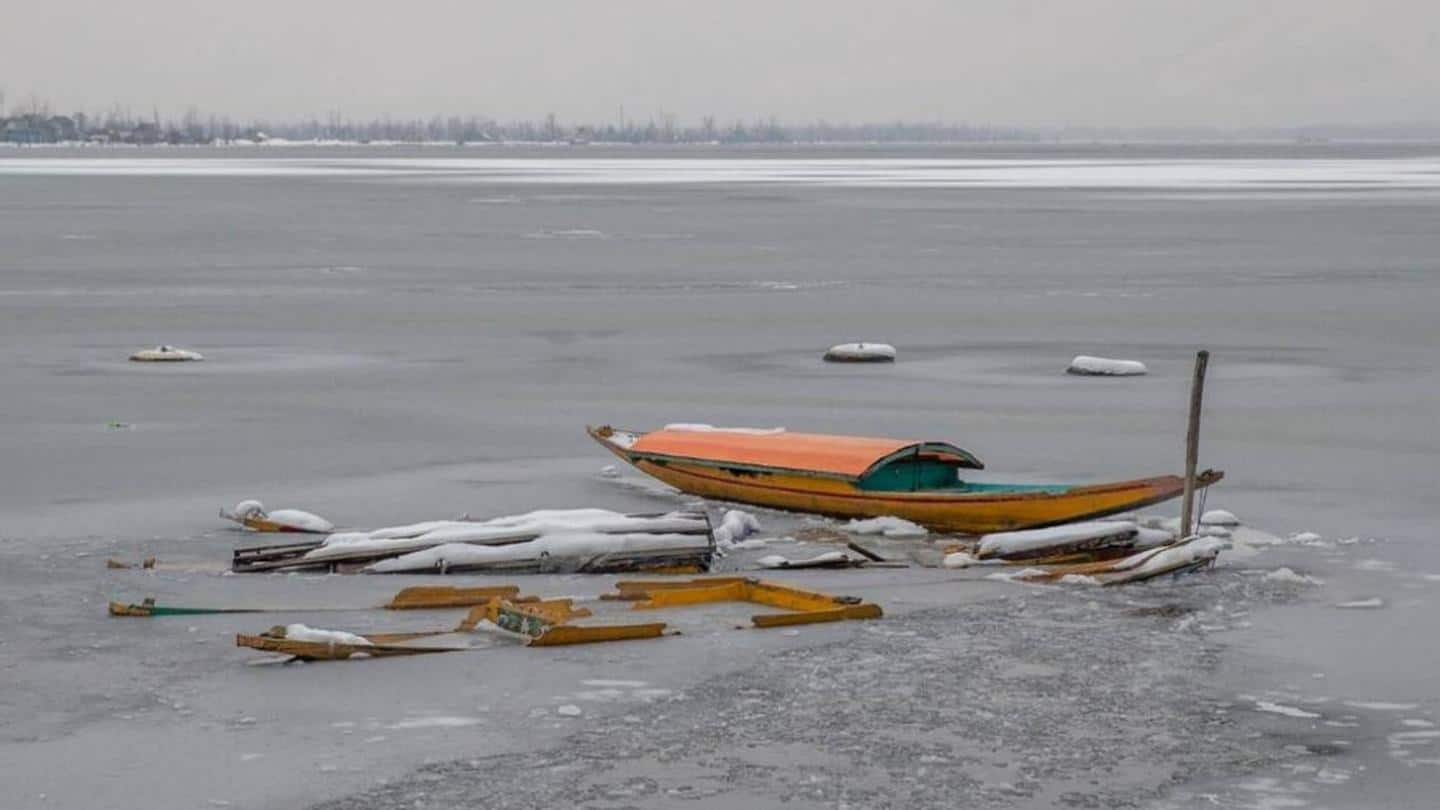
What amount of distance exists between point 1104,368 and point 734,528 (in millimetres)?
11192

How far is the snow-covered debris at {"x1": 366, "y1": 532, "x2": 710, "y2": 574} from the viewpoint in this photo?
577 inches

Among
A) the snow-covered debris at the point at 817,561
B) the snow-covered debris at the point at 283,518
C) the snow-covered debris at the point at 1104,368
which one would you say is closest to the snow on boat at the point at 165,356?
the snow-covered debris at the point at 1104,368

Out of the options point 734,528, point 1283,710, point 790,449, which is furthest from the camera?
point 790,449

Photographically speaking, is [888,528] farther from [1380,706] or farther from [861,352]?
[861,352]

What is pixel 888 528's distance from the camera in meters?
16.5

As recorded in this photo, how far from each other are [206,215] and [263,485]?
2175 inches

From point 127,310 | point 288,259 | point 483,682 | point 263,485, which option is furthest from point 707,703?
point 288,259

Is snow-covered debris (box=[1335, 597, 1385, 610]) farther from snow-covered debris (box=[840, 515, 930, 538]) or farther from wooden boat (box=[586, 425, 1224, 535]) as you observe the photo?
snow-covered debris (box=[840, 515, 930, 538])

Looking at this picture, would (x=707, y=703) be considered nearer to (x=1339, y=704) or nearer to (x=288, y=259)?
(x=1339, y=704)

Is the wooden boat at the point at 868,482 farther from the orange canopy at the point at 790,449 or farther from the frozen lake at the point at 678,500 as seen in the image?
the frozen lake at the point at 678,500

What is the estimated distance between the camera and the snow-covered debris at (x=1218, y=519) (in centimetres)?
1630

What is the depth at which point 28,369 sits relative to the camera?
26.3 meters

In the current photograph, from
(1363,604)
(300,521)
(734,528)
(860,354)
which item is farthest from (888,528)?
(860,354)

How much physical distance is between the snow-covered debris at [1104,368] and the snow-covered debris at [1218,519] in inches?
389
